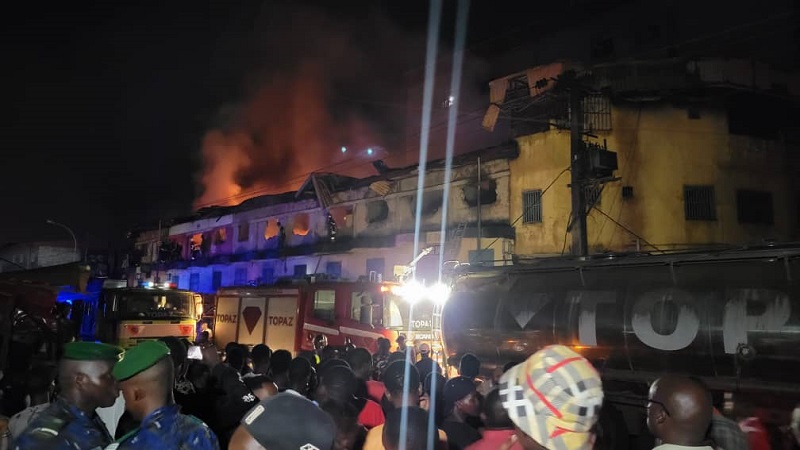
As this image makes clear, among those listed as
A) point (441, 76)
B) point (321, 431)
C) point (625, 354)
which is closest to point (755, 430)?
point (625, 354)

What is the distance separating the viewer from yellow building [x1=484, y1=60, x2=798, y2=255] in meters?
21.7

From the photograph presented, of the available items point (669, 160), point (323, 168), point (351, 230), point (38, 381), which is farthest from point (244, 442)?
point (323, 168)

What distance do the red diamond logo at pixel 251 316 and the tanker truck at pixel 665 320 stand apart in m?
9.75

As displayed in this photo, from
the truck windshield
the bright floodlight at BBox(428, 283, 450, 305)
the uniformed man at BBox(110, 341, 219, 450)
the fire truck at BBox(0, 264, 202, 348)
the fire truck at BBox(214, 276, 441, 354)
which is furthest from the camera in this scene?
the truck windshield

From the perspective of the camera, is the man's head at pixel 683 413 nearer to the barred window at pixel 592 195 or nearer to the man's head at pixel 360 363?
the man's head at pixel 360 363

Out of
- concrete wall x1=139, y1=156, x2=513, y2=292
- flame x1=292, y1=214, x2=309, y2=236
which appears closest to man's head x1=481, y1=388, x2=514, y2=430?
concrete wall x1=139, y1=156, x2=513, y2=292

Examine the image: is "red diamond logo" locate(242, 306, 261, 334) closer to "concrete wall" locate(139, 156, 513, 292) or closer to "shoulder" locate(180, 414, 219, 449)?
"concrete wall" locate(139, 156, 513, 292)

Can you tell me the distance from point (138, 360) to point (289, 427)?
1.14m

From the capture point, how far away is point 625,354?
7766 mm

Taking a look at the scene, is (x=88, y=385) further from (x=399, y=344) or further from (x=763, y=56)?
(x=763, y=56)

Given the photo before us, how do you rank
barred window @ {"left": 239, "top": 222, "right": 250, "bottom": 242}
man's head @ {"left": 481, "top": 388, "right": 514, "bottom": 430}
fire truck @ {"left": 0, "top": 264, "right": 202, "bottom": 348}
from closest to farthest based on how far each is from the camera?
1. man's head @ {"left": 481, "top": 388, "right": 514, "bottom": 430}
2. fire truck @ {"left": 0, "top": 264, "right": 202, "bottom": 348}
3. barred window @ {"left": 239, "top": 222, "right": 250, "bottom": 242}

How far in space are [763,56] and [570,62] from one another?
9.18m

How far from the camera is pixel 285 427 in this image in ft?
6.78

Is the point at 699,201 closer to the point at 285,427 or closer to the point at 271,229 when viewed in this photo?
the point at 271,229
